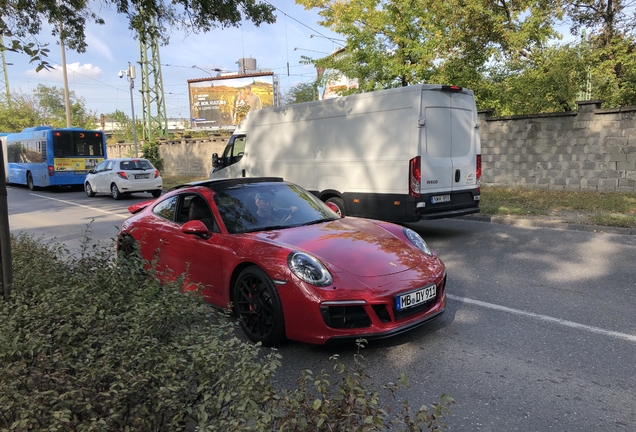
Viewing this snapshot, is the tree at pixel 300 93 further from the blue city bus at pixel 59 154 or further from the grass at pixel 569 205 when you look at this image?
the grass at pixel 569 205

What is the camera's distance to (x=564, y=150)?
14.0 m

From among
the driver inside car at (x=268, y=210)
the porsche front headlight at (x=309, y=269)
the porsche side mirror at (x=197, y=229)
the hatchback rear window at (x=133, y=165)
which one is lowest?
the porsche front headlight at (x=309, y=269)

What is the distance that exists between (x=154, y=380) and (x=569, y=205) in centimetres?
1148

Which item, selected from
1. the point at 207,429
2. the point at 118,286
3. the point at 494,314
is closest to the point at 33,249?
the point at 118,286

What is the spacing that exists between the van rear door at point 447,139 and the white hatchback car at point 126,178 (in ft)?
43.9

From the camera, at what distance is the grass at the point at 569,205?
31.9 feet

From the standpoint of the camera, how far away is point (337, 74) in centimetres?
2048

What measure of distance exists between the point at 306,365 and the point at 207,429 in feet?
6.46

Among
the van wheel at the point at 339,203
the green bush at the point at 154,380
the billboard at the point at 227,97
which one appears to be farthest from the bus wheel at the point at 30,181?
the billboard at the point at 227,97

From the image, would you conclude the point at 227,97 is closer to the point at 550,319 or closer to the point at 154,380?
the point at 550,319

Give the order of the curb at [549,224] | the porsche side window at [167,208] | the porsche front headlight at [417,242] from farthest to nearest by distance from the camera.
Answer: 1. the curb at [549,224]
2. the porsche side window at [167,208]
3. the porsche front headlight at [417,242]

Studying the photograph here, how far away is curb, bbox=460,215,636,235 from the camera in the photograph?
891 cm

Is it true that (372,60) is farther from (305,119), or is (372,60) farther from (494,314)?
(494,314)

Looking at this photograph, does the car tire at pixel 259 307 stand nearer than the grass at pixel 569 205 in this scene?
Yes
